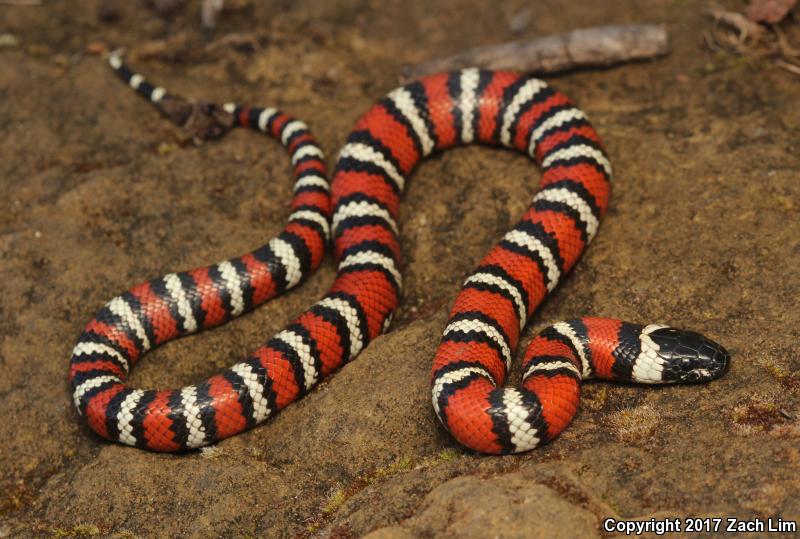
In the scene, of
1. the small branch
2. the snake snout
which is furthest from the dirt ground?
the small branch

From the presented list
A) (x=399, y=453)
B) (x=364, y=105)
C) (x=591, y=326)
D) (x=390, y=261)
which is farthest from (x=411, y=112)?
(x=399, y=453)

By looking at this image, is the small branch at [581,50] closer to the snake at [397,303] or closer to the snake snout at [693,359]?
the snake at [397,303]

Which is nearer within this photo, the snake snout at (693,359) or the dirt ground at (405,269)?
the dirt ground at (405,269)

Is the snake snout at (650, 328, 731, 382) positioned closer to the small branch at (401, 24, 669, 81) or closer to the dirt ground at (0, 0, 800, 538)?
the dirt ground at (0, 0, 800, 538)

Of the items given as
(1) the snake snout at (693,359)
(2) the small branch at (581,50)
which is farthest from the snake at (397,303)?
(2) the small branch at (581,50)

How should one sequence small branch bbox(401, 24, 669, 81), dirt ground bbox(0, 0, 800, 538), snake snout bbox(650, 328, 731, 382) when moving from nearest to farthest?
1. dirt ground bbox(0, 0, 800, 538)
2. snake snout bbox(650, 328, 731, 382)
3. small branch bbox(401, 24, 669, 81)

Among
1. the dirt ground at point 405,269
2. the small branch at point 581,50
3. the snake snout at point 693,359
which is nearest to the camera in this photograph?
the dirt ground at point 405,269

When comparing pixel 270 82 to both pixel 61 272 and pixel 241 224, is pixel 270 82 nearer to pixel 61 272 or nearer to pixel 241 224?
pixel 241 224
